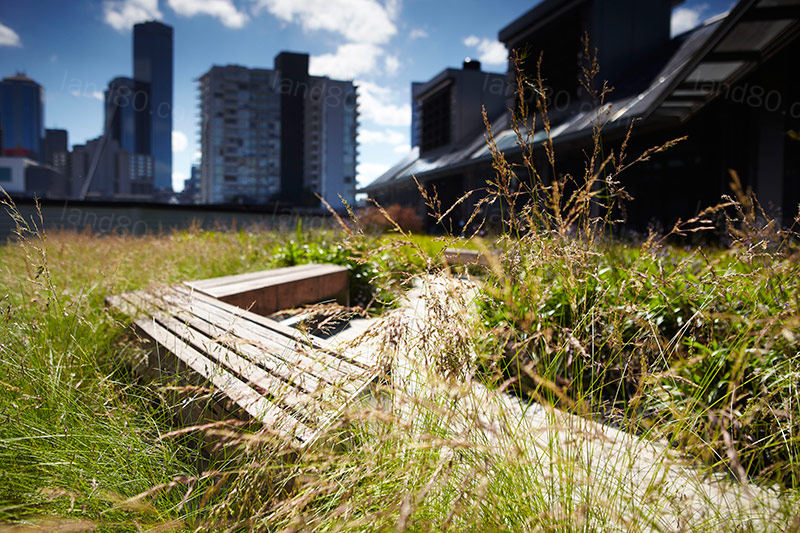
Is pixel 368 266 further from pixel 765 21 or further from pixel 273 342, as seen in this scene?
pixel 765 21

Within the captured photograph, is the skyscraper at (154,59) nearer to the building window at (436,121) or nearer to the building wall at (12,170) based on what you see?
the building wall at (12,170)

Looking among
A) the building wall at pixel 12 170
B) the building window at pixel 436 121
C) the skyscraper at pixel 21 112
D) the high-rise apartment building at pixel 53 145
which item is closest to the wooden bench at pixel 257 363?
the building window at pixel 436 121

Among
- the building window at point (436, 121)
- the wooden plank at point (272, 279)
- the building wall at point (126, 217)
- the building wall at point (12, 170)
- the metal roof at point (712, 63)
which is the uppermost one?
A: the building wall at point (12, 170)

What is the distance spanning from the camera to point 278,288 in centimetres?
327

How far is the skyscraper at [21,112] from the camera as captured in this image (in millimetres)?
186125

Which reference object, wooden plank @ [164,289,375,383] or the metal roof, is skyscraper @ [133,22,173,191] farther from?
wooden plank @ [164,289,375,383]

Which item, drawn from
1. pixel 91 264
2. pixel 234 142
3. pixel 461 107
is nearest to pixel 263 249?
pixel 91 264

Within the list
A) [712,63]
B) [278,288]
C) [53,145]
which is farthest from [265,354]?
[53,145]

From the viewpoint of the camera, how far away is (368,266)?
4.65 m

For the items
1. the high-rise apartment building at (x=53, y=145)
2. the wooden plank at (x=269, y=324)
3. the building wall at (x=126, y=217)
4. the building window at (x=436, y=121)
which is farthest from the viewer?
the high-rise apartment building at (x=53, y=145)

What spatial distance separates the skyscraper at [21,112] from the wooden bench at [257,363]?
791 feet

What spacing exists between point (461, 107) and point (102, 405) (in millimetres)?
13164

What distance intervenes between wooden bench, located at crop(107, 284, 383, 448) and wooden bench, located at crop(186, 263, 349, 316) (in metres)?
0.28

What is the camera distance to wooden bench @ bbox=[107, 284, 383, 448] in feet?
3.52
